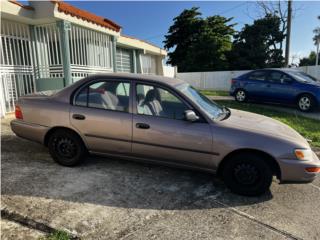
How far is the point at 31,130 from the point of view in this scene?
14.3 feet

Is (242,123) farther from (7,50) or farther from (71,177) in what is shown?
(7,50)

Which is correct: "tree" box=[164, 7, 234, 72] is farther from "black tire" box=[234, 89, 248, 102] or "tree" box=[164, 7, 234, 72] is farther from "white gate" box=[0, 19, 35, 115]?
"white gate" box=[0, 19, 35, 115]

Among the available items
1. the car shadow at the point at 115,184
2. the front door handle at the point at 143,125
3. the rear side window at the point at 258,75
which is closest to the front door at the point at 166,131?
the front door handle at the point at 143,125

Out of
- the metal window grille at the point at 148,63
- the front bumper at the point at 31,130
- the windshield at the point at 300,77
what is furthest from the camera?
the metal window grille at the point at 148,63

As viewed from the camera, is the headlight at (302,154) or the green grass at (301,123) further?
the green grass at (301,123)

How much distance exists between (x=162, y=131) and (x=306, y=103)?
785 centimetres

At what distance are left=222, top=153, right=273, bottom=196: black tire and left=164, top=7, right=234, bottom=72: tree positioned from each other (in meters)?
28.3

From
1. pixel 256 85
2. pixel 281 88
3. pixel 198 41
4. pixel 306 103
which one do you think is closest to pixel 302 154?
pixel 306 103

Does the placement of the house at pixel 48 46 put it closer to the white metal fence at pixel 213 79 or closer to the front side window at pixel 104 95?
→ the front side window at pixel 104 95

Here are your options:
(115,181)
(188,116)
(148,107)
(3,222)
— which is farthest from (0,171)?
(188,116)

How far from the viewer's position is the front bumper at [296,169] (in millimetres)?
3361

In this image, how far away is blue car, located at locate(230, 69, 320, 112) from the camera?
9359 millimetres

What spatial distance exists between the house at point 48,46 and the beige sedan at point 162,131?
13.5 feet

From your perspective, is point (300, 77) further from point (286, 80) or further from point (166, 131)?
point (166, 131)
